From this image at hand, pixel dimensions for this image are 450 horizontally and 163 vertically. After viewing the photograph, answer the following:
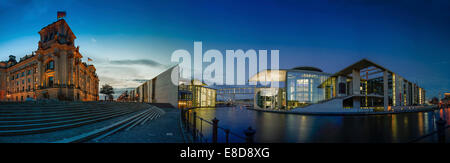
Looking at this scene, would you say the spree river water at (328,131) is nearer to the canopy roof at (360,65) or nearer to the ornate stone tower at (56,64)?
the canopy roof at (360,65)

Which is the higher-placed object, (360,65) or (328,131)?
(360,65)

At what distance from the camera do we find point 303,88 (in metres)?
33.8

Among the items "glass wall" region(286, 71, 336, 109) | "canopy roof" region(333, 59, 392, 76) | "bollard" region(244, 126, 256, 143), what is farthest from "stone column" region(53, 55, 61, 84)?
"canopy roof" region(333, 59, 392, 76)

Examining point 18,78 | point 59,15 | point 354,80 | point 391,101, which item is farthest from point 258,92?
point 18,78

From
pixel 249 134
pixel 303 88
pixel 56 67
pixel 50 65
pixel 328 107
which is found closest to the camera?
pixel 249 134

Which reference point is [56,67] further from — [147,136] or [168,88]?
[147,136]

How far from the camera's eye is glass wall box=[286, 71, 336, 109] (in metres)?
33.7

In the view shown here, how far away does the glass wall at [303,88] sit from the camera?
33.7 m

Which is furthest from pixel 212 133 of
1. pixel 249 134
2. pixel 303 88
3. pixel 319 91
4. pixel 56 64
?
pixel 56 64

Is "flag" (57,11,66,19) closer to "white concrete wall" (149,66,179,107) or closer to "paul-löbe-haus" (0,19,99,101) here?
"paul-löbe-haus" (0,19,99,101)

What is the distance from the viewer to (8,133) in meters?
7.23

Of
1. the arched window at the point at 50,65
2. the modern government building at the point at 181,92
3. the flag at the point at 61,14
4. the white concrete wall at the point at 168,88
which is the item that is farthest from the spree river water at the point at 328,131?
the flag at the point at 61,14

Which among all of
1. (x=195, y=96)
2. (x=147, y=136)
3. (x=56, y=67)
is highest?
(x=56, y=67)
